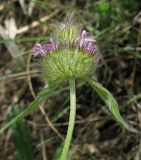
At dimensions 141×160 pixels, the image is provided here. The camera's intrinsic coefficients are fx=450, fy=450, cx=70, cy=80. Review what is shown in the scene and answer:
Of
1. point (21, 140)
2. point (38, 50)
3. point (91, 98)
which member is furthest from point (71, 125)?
point (91, 98)

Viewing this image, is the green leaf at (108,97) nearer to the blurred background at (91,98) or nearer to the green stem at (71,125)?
the green stem at (71,125)

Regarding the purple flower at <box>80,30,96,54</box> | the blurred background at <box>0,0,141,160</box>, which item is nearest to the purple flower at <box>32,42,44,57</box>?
the purple flower at <box>80,30,96,54</box>

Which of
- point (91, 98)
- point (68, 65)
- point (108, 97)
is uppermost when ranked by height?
point (68, 65)

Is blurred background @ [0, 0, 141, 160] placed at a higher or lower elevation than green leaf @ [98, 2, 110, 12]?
lower

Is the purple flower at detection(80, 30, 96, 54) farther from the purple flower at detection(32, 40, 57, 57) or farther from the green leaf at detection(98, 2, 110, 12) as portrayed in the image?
the green leaf at detection(98, 2, 110, 12)

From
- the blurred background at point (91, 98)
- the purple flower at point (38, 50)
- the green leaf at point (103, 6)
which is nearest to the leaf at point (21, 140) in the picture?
the blurred background at point (91, 98)

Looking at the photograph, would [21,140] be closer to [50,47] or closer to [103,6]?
[103,6]
